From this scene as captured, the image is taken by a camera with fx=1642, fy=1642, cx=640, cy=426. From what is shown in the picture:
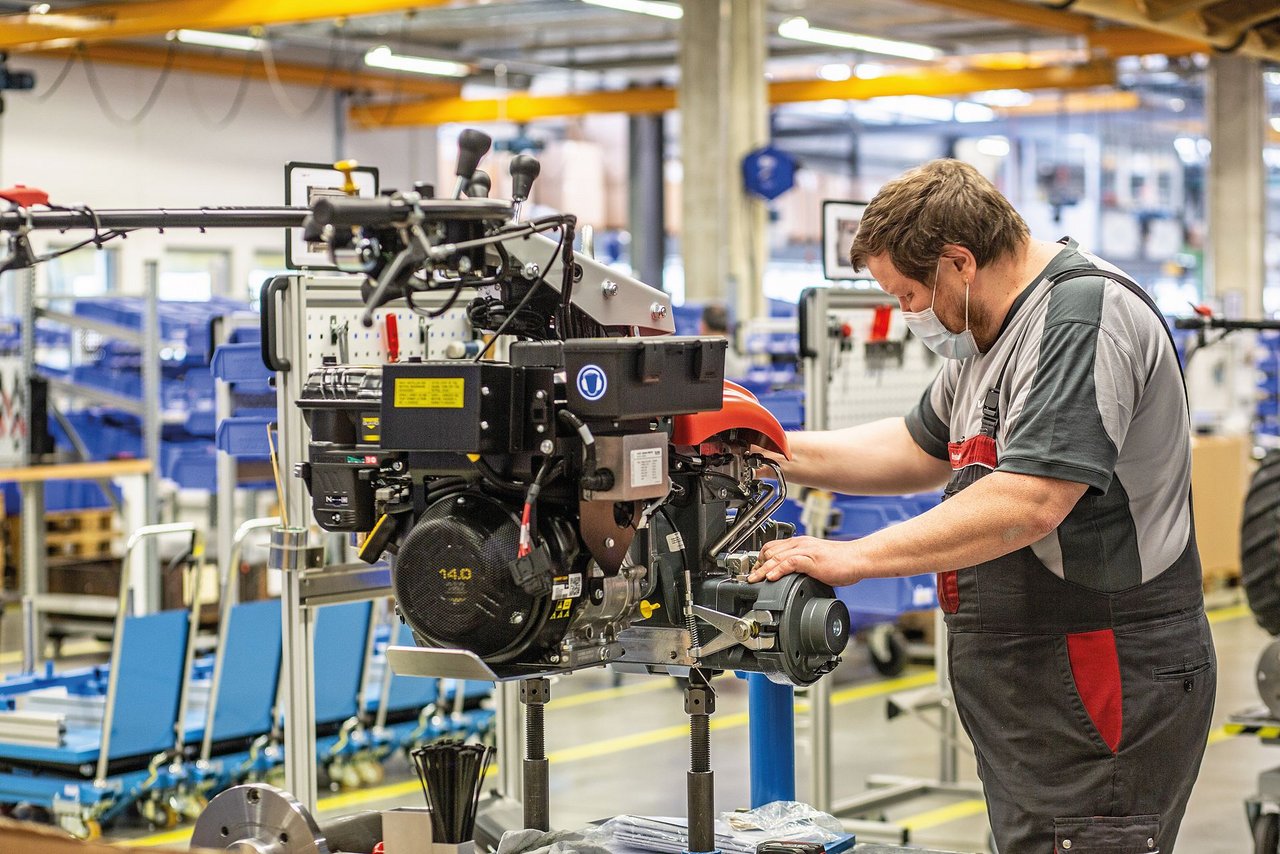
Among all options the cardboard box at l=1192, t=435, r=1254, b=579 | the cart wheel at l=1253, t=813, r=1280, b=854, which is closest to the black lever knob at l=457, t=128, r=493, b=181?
the cart wheel at l=1253, t=813, r=1280, b=854

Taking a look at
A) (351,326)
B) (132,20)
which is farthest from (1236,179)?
(351,326)

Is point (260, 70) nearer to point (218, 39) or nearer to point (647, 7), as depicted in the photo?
point (218, 39)

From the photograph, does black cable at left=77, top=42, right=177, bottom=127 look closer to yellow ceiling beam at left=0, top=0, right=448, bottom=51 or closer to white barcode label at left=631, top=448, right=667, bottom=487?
yellow ceiling beam at left=0, top=0, right=448, bottom=51

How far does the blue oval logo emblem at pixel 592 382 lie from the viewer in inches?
81.3

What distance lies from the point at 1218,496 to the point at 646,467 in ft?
27.5

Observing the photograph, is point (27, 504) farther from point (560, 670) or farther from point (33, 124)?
point (33, 124)

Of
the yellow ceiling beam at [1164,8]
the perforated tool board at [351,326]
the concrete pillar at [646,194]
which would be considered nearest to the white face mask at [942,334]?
the perforated tool board at [351,326]

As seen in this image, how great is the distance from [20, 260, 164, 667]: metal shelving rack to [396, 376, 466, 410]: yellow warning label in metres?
5.02

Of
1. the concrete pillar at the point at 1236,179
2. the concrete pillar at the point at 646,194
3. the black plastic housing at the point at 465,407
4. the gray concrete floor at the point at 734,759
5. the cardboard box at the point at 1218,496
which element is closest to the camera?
the black plastic housing at the point at 465,407

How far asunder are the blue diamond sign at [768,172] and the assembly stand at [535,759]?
9.10 m

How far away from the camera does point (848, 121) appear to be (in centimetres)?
2138

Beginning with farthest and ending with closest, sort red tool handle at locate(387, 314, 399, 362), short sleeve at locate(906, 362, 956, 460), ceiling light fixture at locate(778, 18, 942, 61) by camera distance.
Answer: ceiling light fixture at locate(778, 18, 942, 61) < red tool handle at locate(387, 314, 399, 362) < short sleeve at locate(906, 362, 956, 460)

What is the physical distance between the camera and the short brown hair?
2.31 m

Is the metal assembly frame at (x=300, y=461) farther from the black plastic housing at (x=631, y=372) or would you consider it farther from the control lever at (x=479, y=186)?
the black plastic housing at (x=631, y=372)
